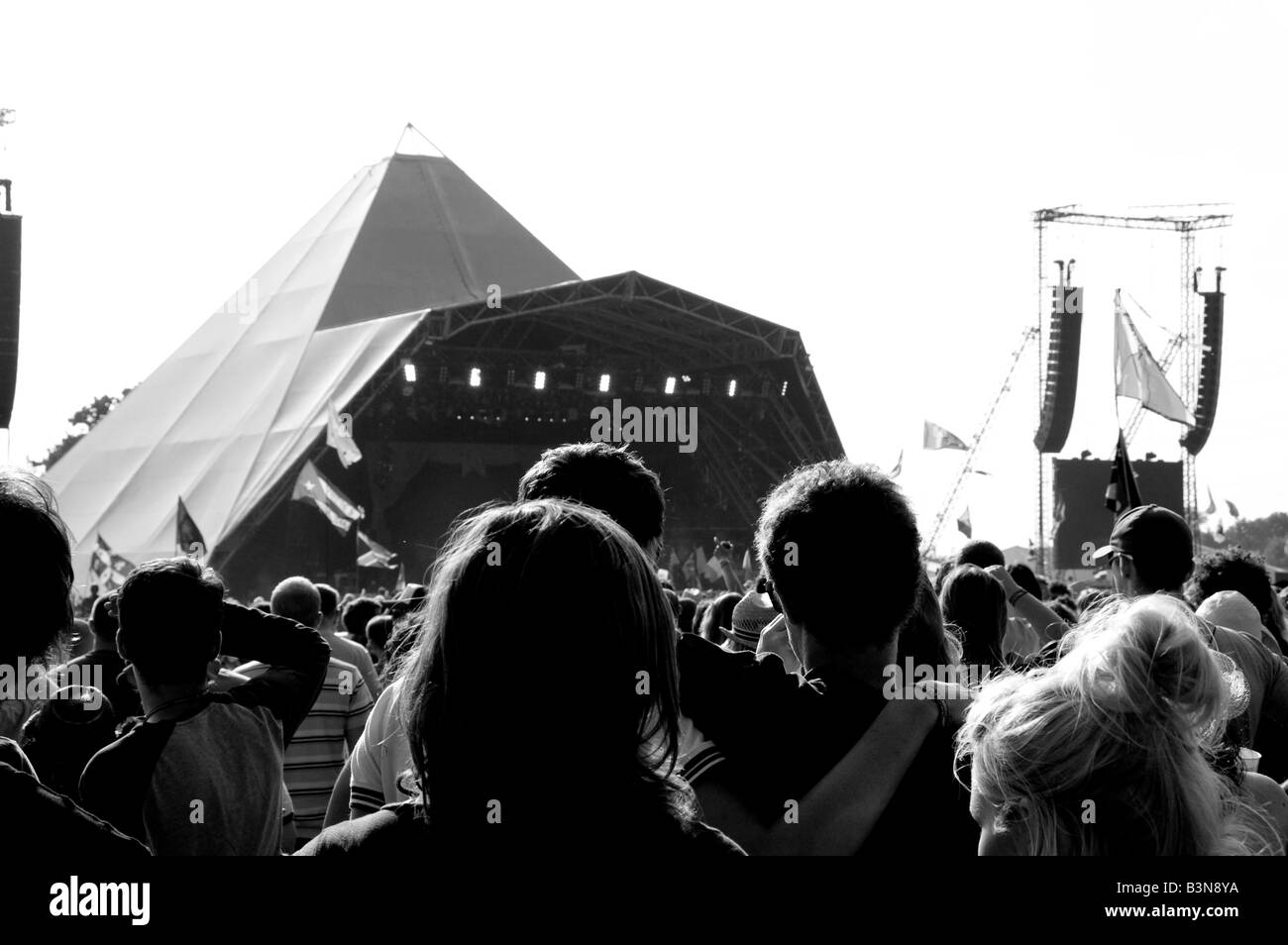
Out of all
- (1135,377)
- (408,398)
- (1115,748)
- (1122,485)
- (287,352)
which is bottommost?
(1115,748)

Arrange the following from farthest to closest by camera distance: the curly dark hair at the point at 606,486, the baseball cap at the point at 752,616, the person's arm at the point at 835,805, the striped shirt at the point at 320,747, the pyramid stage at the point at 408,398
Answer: the pyramid stage at the point at 408,398 < the striped shirt at the point at 320,747 < the baseball cap at the point at 752,616 < the curly dark hair at the point at 606,486 < the person's arm at the point at 835,805

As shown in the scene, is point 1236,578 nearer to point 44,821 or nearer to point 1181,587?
point 1181,587

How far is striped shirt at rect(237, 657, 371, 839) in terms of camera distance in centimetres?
494

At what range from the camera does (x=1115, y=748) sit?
1.87m

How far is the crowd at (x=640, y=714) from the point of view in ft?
5.39

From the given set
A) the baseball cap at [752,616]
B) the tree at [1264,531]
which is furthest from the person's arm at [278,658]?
the tree at [1264,531]

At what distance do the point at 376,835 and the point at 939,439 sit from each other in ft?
72.3

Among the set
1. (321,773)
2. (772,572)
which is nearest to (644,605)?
(772,572)

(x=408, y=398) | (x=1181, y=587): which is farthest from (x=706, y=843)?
(x=408, y=398)

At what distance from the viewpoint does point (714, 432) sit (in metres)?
34.0

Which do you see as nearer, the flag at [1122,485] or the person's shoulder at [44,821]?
the person's shoulder at [44,821]

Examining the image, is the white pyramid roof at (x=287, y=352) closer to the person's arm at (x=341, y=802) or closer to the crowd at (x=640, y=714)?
the person's arm at (x=341, y=802)

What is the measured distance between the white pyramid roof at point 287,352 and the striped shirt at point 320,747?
20428 mm
